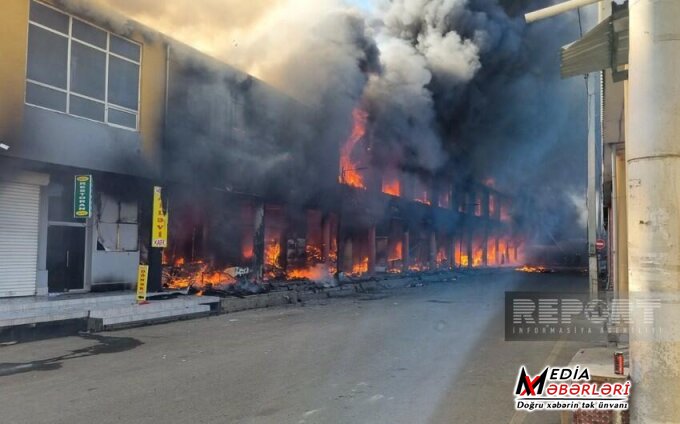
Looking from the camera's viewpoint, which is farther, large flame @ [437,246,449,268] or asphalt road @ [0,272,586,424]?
large flame @ [437,246,449,268]

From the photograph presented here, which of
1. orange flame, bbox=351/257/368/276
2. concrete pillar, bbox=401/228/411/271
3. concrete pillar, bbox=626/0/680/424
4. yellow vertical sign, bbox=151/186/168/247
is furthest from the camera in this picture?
A: concrete pillar, bbox=401/228/411/271

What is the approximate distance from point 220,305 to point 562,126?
80.2 feet

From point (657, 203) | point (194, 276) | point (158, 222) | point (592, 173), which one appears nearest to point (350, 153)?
point (194, 276)

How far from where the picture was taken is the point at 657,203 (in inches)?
91.8

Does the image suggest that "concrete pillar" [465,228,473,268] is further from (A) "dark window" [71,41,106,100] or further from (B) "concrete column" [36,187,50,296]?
(B) "concrete column" [36,187,50,296]

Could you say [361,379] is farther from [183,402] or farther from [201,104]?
[201,104]

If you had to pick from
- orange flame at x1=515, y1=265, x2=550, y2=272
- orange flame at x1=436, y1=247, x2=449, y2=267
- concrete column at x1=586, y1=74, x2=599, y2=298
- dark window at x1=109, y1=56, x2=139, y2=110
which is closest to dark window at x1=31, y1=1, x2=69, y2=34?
dark window at x1=109, y1=56, x2=139, y2=110

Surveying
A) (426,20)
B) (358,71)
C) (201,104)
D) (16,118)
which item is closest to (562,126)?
(426,20)

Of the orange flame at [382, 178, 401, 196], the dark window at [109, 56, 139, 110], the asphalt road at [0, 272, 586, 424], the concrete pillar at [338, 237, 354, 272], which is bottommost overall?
the asphalt road at [0, 272, 586, 424]

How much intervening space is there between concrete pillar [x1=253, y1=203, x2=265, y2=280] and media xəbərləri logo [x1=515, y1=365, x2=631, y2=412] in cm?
1419

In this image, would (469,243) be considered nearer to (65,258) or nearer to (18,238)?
(65,258)

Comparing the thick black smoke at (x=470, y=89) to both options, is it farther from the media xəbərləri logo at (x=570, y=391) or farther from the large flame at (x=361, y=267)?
the media xəbərləri logo at (x=570, y=391)

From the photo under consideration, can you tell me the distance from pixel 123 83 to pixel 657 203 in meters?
13.4

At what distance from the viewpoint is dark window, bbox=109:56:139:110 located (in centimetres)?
1319
